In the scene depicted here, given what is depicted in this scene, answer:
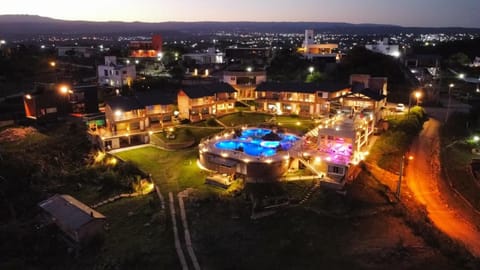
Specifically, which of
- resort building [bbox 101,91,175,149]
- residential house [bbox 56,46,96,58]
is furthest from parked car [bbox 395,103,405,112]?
residential house [bbox 56,46,96,58]

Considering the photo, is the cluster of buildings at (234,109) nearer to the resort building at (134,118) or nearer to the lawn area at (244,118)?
the resort building at (134,118)

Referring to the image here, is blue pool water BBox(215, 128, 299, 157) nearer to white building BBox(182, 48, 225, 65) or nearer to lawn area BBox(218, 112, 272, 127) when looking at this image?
lawn area BBox(218, 112, 272, 127)

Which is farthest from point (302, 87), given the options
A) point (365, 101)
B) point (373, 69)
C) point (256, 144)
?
point (373, 69)

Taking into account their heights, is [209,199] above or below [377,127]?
below

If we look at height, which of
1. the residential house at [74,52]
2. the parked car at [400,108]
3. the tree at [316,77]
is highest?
the residential house at [74,52]

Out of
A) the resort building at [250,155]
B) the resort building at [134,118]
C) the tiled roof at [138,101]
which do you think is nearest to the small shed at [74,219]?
the resort building at [250,155]

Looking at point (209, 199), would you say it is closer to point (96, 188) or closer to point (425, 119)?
point (96, 188)

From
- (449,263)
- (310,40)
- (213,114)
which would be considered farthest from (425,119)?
(310,40)
